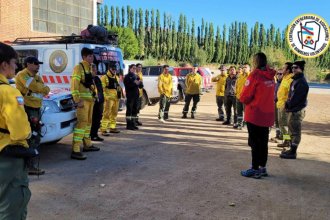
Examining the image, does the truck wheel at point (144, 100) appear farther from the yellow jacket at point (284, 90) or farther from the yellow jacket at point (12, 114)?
the yellow jacket at point (12, 114)

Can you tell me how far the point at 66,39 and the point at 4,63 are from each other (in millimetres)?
6751

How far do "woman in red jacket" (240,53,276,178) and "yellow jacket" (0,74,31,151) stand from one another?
400cm

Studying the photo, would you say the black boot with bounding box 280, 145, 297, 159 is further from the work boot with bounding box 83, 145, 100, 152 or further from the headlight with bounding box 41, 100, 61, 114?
the headlight with bounding box 41, 100, 61, 114

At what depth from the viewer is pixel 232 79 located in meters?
11.7

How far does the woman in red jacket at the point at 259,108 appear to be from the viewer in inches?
229

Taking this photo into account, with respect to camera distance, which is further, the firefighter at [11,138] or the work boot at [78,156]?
the work boot at [78,156]

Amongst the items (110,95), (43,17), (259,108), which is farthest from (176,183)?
(43,17)

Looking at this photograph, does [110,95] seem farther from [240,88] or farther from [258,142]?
[258,142]

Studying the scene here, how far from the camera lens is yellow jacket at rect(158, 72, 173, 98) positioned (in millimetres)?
12188

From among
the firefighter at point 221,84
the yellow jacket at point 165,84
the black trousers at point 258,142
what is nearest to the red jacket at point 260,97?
the black trousers at point 258,142

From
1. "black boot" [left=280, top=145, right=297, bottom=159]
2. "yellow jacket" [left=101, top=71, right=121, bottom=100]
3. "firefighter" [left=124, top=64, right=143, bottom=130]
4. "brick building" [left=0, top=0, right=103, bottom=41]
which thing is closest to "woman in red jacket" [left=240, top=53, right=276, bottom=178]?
"black boot" [left=280, top=145, right=297, bottom=159]

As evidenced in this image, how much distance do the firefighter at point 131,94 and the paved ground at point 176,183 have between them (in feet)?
4.44

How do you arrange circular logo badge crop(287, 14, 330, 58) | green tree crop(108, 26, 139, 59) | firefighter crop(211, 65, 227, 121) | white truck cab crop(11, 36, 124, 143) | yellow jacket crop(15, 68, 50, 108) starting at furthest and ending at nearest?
green tree crop(108, 26, 139, 59) → firefighter crop(211, 65, 227, 121) → white truck cab crop(11, 36, 124, 143) → circular logo badge crop(287, 14, 330, 58) → yellow jacket crop(15, 68, 50, 108)

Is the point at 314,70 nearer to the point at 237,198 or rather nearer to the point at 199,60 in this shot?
the point at 199,60
